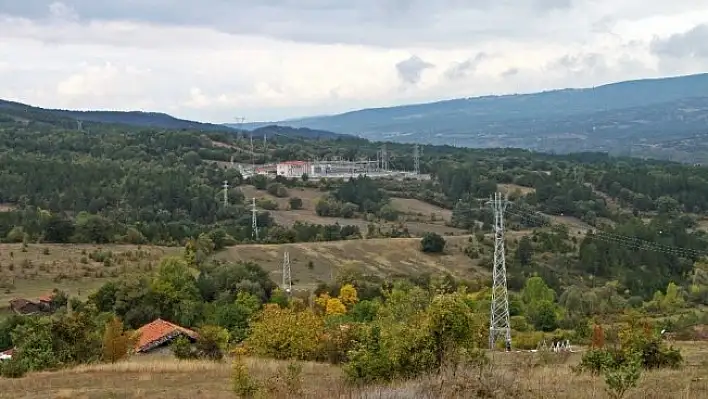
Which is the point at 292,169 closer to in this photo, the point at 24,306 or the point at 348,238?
the point at 348,238

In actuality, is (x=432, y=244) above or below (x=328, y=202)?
below

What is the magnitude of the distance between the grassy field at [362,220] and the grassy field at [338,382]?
6506 cm

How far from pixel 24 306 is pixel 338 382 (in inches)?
1425

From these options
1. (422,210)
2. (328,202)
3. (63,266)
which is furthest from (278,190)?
(63,266)

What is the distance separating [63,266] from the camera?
57.3 meters

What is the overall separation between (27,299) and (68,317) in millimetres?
26956

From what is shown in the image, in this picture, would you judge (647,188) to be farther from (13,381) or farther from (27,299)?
(13,381)

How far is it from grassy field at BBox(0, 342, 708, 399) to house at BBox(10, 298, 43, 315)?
88.5ft

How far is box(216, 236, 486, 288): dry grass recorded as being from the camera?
6391cm

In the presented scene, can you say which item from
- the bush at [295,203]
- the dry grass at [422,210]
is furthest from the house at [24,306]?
the dry grass at [422,210]

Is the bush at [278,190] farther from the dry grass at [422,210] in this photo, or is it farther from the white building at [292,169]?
the white building at [292,169]

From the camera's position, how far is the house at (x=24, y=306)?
44.6 m

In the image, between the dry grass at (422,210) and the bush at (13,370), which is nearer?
the bush at (13,370)

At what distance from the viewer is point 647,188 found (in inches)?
4355
